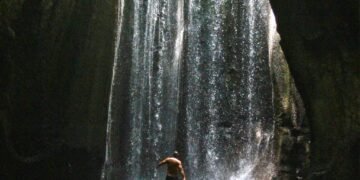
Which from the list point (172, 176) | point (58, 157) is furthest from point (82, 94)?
point (172, 176)

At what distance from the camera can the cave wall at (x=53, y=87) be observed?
41.7 ft

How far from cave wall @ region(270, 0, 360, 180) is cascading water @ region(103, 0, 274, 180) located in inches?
177

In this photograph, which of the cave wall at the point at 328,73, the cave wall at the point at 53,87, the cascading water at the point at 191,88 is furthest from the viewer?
the cascading water at the point at 191,88

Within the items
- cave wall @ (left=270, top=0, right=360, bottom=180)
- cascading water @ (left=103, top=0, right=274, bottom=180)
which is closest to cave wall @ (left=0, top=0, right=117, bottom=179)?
cascading water @ (left=103, top=0, right=274, bottom=180)

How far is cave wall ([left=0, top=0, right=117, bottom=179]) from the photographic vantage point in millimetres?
12703

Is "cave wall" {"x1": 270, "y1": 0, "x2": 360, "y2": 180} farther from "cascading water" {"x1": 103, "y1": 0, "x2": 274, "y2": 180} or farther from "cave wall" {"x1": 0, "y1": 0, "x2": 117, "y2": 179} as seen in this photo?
"cave wall" {"x1": 0, "y1": 0, "x2": 117, "y2": 179}

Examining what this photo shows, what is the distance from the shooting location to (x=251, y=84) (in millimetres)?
16750

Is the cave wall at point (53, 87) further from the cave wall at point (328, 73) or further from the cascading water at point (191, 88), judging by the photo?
the cave wall at point (328, 73)

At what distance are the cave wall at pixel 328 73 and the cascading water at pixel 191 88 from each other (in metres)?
4.50

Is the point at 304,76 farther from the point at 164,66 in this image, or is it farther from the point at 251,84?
the point at 164,66

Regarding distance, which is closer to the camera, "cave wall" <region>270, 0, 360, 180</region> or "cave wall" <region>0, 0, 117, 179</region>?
"cave wall" <region>270, 0, 360, 180</region>

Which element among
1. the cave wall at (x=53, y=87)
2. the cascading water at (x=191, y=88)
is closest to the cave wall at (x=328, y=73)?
the cascading water at (x=191, y=88)

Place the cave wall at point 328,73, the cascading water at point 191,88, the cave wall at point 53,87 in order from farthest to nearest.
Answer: the cascading water at point 191,88, the cave wall at point 53,87, the cave wall at point 328,73

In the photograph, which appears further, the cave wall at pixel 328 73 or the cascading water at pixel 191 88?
the cascading water at pixel 191 88
